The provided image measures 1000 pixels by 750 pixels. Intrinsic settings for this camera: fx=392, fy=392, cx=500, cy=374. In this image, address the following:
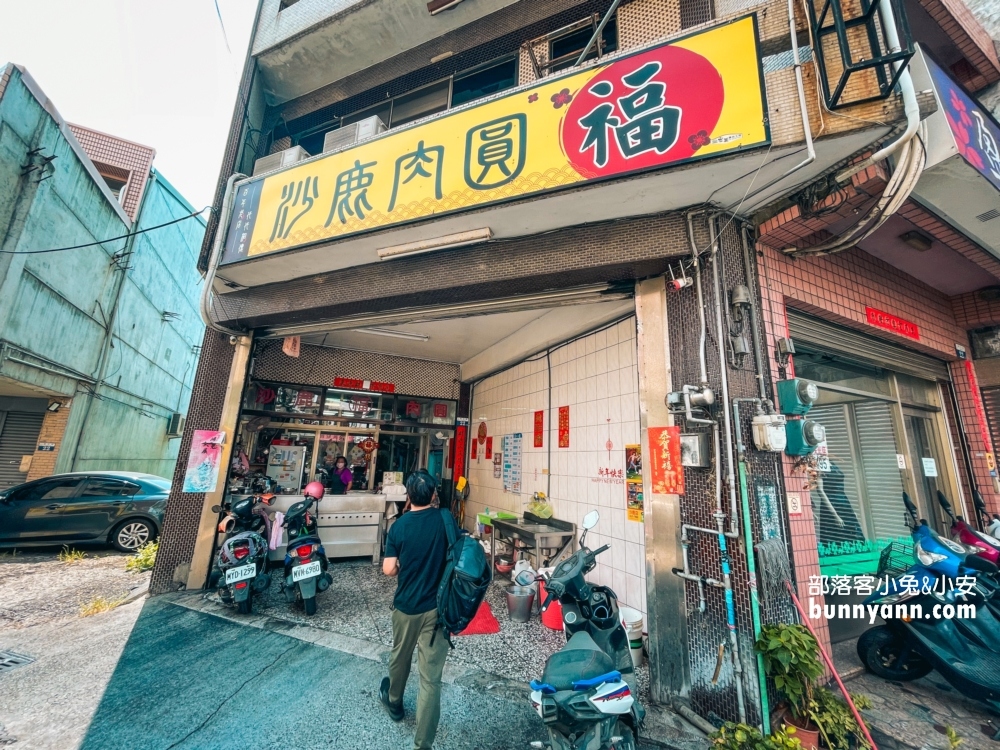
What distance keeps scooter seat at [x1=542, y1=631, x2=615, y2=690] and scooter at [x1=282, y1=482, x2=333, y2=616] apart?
3406mm

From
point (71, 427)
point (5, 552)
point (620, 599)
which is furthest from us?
point (71, 427)

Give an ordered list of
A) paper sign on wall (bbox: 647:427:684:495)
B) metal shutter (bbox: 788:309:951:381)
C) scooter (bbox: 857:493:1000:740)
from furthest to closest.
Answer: metal shutter (bbox: 788:309:951:381) → paper sign on wall (bbox: 647:427:684:495) → scooter (bbox: 857:493:1000:740)

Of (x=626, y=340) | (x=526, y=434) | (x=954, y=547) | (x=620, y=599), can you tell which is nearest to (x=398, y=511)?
(x=526, y=434)

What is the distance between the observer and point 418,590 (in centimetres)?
256

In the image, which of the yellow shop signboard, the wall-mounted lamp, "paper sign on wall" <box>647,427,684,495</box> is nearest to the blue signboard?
the wall-mounted lamp

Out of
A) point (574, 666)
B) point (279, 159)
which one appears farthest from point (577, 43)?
point (574, 666)

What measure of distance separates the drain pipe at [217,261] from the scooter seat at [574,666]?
552 centimetres

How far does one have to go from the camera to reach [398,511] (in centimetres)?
746

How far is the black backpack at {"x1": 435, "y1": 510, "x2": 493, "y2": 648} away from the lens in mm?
2447

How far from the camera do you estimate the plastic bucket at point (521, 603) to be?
440 cm

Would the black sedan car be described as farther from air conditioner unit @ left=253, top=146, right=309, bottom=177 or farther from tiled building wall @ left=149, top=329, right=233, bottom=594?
air conditioner unit @ left=253, top=146, right=309, bottom=177

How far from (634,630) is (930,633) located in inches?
88.4

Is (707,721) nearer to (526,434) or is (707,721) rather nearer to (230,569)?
(526,434)

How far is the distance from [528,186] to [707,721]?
4221 millimetres
